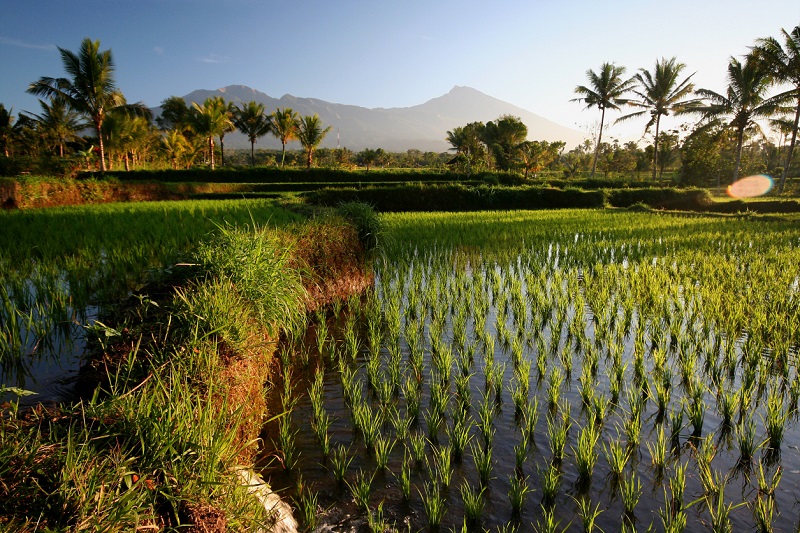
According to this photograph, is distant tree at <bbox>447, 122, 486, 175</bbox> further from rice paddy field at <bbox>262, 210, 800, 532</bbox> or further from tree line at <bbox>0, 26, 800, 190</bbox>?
rice paddy field at <bbox>262, 210, 800, 532</bbox>

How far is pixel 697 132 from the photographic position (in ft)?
98.7

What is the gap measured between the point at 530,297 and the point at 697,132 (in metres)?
32.2

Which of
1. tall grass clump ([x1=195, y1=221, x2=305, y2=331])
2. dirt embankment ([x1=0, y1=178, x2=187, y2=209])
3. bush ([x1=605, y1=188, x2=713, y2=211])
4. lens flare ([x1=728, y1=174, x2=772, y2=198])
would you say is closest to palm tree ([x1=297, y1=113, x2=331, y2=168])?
dirt embankment ([x1=0, y1=178, x2=187, y2=209])

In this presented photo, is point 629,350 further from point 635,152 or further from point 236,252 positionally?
point 635,152

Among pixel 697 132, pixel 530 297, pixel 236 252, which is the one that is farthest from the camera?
pixel 697 132

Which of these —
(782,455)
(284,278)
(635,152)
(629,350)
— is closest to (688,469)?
(782,455)

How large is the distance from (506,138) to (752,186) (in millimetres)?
21513

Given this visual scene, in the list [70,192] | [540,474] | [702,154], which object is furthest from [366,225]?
[702,154]

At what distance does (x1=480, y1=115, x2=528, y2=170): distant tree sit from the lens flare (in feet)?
59.5

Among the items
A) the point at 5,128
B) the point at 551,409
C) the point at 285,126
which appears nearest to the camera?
the point at 551,409

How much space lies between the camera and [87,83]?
23.0 meters

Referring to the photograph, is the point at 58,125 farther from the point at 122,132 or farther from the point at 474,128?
the point at 474,128

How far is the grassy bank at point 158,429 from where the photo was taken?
1238mm

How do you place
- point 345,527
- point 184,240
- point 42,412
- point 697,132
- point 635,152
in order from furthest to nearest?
point 635,152
point 697,132
point 184,240
point 345,527
point 42,412
